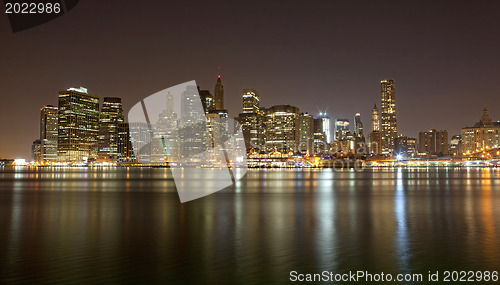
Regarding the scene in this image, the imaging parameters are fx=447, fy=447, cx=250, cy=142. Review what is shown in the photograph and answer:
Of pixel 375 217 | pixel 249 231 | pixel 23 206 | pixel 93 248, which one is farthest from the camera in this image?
pixel 23 206

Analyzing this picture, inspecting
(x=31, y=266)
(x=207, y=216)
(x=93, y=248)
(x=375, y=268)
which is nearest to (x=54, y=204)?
(x=207, y=216)

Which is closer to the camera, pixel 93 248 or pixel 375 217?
pixel 93 248

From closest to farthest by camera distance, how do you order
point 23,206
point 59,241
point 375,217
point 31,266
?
point 31,266, point 59,241, point 375,217, point 23,206

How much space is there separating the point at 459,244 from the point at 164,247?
14.3 metres

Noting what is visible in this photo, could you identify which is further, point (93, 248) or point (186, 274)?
point (93, 248)

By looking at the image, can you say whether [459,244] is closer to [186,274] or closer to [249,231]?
[249,231]

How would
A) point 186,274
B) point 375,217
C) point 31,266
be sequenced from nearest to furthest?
point 186,274 < point 31,266 < point 375,217


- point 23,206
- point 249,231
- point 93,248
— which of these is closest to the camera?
point 93,248

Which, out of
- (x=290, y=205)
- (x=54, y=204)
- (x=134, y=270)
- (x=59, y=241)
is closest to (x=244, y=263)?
(x=134, y=270)

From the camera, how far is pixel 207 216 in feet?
107

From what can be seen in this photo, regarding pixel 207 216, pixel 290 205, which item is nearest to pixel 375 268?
pixel 207 216

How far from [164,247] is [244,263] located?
488cm

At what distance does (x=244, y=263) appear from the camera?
1762cm

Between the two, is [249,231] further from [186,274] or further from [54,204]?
[54,204]
